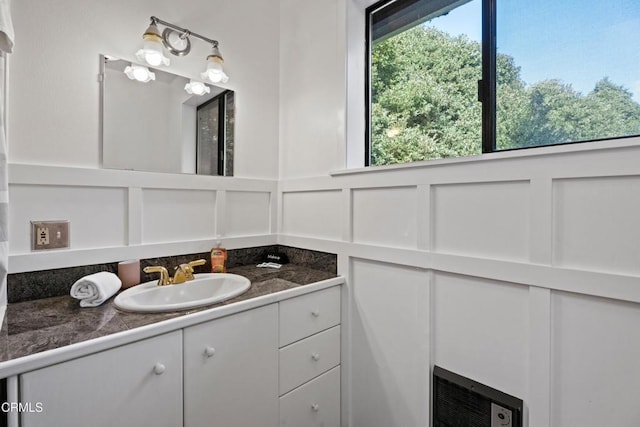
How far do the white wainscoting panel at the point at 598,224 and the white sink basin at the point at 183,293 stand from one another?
1.21 meters

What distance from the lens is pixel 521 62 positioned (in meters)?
1.23

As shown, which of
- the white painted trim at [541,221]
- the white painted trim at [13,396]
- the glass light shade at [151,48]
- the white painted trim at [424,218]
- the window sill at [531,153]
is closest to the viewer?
the white painted trim at [13,396]

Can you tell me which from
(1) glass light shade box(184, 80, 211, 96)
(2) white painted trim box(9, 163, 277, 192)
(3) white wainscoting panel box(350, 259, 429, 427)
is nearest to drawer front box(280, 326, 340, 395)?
(3) white wainscoting panel box(350, 259, 429, 427)

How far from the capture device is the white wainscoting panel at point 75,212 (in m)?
1.20

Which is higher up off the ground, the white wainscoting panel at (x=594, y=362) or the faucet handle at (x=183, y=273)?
the faucet handle at (x=183, y=273)

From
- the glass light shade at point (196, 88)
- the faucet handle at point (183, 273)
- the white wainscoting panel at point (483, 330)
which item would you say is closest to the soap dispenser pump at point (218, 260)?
the faucet handle at point (183, 273)

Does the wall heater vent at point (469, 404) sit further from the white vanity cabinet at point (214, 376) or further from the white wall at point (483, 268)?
the white vanity cabinet at point (214, 376)

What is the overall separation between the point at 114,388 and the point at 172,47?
1.50 meters

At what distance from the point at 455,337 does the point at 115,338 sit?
1207mm

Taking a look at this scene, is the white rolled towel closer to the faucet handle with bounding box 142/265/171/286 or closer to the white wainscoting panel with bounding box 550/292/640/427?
the faucet handle with bounding box 142/265/171/286

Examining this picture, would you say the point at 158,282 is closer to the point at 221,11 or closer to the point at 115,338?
the point at 115,338

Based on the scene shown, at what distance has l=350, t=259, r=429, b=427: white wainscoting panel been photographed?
1.37 meters

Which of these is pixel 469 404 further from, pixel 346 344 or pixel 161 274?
pixel 161 274

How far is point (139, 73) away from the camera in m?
1.48
